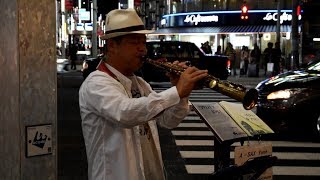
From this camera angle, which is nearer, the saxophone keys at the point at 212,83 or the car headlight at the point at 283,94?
the saxophone keys at the point at 212,83

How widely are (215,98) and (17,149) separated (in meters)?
15.4

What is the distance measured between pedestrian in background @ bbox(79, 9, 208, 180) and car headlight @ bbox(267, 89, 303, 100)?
6811 mm

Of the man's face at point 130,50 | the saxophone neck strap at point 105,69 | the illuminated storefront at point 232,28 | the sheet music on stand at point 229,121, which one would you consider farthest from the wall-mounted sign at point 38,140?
the illuminated storefront at point 232,28

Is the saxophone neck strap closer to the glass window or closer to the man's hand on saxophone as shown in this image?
the man's hand on saxophone

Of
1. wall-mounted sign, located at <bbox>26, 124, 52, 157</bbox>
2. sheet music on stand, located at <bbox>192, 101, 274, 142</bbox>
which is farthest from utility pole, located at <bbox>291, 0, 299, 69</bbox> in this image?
wall-mounted sign, located at <bbox>26, 124, 52, 157</bbox>

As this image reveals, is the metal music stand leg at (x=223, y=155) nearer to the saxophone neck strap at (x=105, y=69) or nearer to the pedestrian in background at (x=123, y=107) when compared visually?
the pedestrian in background at (x=123, y=107)

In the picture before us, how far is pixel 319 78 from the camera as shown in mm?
9977

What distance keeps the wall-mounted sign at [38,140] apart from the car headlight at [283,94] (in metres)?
7.51

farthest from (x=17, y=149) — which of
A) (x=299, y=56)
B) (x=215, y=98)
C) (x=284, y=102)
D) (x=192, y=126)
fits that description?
(x=299, y=56)

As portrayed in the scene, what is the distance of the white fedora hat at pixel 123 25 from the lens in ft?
10.6

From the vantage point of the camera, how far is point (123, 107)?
116 inches

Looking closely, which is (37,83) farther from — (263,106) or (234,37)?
(234,37)

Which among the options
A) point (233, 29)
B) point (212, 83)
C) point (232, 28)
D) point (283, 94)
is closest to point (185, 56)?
point (283, 94)

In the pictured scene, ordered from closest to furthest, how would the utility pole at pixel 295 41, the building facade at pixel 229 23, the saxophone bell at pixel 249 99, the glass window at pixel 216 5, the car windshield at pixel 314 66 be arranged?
the saxophone bell at pixel 249 99 < the car windshield at pixel 314 66 < the utility pole at pixel 295 41 < the building facade at pixel 229 23 < the glass window at pixel 216 5
